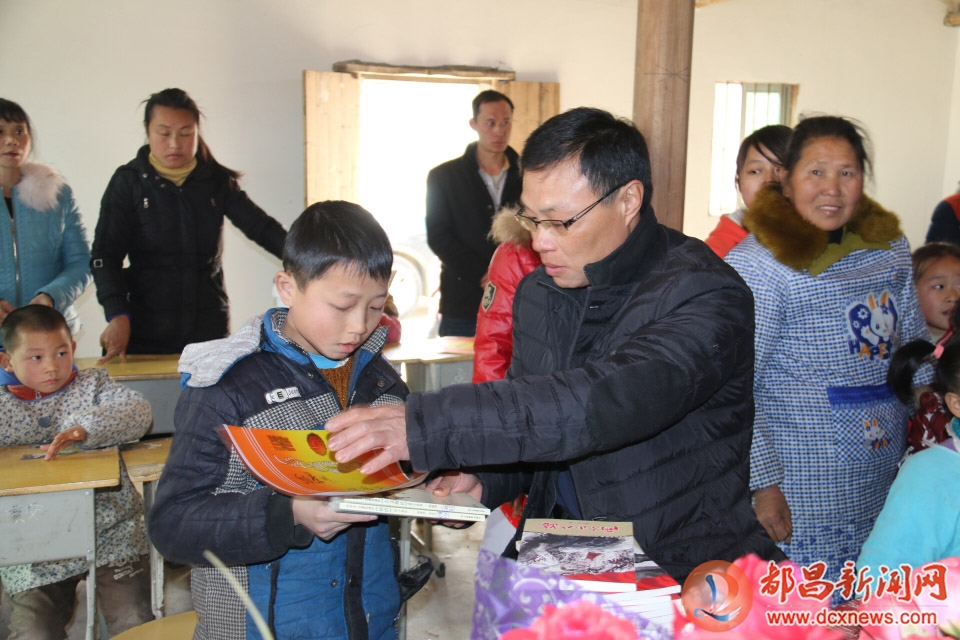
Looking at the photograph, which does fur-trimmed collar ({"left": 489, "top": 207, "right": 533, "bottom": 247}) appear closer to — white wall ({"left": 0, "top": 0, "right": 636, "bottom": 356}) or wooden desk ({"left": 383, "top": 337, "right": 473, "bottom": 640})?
wooden desk ({"left": 383, "top": 337, "right": 473, "bottom": 640})

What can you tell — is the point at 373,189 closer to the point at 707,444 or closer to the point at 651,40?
the point at 651,40

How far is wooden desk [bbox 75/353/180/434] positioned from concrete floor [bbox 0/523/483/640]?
2.29ft

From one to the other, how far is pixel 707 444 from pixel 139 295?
10.9 feet

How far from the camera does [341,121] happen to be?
6.80 meters

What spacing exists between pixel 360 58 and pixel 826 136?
17.4 feet

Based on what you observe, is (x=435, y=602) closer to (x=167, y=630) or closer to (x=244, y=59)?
(x=167, y=630)

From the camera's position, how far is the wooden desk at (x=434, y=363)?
439 centimetres

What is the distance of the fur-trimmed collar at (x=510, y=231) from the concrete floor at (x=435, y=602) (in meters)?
1.46

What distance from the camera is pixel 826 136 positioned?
2.43 meters

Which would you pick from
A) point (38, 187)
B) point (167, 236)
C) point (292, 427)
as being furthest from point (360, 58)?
point (292, 427)

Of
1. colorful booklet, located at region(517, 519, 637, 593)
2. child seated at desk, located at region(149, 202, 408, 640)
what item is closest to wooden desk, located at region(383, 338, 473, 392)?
child seated at desk, located at region(149, 202, 408, 640)

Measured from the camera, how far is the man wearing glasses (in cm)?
120

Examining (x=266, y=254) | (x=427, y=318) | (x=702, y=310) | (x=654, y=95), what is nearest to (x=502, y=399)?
(x=702, y=310)

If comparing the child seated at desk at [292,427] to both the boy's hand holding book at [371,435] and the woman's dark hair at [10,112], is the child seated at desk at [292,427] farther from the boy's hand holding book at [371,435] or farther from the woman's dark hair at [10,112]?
the woman's dark hair at [10,112]
